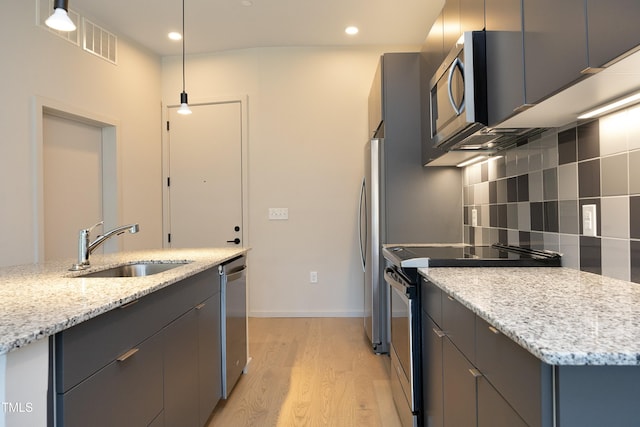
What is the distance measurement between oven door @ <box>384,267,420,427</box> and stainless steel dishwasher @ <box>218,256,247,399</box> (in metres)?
0.96

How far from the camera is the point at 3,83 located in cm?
255

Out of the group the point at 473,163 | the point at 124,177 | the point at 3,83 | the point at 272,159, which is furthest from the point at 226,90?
the point at 473,163

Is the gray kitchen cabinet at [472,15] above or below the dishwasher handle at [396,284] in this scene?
above

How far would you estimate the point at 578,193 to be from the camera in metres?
1.51

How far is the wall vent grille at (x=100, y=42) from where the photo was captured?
128 inches

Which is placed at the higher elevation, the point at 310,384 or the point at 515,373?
the point at 515,373

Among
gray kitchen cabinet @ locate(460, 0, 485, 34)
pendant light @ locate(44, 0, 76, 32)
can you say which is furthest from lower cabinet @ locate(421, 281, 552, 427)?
pendant light @ locate(44, 0, 76, 32)

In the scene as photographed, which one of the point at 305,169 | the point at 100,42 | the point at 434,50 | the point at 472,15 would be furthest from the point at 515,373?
Answer: the point at 100,42

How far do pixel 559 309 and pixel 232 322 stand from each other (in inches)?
72.4

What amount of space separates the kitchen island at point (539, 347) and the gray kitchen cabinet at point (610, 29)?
0.61m

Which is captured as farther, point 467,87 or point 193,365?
point 193,365

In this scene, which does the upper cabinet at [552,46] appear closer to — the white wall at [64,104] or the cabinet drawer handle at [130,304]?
the cabinet drawer handle at [130,304]

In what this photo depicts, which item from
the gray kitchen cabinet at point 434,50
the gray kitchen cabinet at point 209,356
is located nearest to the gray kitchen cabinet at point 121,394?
the gray kitchen cabinet at point 209,356

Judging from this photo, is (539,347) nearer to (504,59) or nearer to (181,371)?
(504,59)
